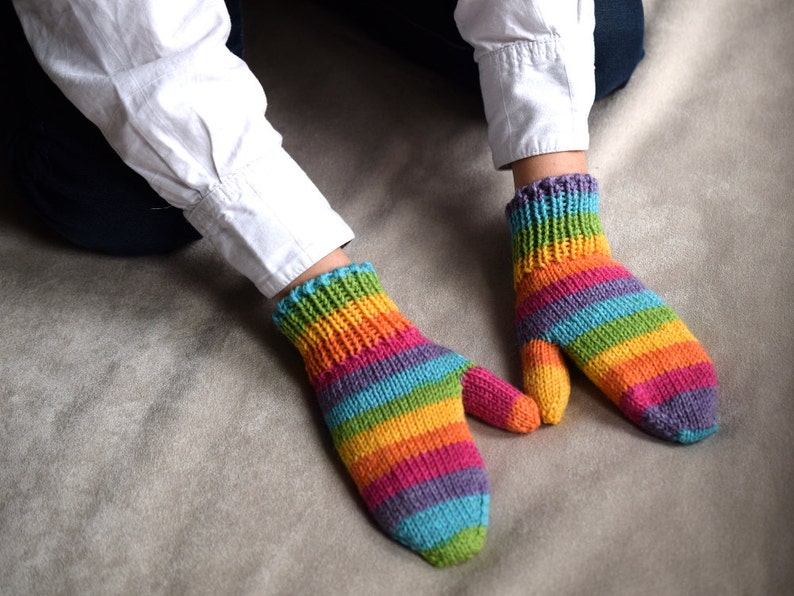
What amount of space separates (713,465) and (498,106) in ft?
1.21

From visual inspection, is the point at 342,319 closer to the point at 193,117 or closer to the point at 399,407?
the point at 399,407

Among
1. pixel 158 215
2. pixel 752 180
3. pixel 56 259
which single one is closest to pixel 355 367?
pixel 158 215

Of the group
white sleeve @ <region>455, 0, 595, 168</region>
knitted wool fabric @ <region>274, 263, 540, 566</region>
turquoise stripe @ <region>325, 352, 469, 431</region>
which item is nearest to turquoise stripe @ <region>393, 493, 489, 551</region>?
knitted wool fabric @ <region>274, 263, 540, 566</region>

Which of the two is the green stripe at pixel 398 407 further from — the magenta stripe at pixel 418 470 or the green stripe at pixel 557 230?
the green stripe at pixel 557 230

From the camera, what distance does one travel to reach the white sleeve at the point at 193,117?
679 mm

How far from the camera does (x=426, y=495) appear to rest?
66 centimetres

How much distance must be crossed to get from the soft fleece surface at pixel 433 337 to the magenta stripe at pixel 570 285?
5cm

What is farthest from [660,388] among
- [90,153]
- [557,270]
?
[90,153]

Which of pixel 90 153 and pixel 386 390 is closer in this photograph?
pixel 386 390

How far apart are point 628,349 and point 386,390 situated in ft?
0.67

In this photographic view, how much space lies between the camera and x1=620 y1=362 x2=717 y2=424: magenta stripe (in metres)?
0.69

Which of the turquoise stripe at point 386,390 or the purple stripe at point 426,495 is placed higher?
the turquoise stripe at point 386,390

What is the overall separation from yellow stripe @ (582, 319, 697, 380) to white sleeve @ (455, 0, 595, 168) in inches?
7.4

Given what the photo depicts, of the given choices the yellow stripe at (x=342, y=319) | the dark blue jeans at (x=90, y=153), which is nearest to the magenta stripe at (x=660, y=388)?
the yellow stripe at (x=342, y=319)
